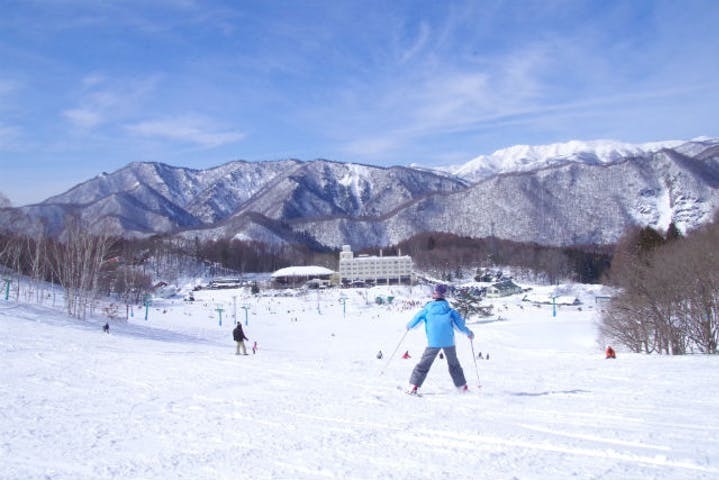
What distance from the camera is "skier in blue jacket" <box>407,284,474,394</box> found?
749cm

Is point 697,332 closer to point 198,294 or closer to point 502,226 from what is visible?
point 198,294

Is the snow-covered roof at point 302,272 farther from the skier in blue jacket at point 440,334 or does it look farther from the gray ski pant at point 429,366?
the gray ski pant at point 429,366

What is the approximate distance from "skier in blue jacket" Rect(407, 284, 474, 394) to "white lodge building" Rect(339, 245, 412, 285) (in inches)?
4149

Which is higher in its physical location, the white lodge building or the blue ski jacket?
the white lodge building

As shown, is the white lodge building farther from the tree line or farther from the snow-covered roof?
the tree line

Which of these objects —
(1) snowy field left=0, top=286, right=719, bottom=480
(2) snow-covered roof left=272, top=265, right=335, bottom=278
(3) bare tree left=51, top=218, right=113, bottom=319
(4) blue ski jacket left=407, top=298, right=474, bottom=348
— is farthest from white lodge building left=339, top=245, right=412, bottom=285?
(4) blue ski jacket left=407, top=298, right=474, bottom=348

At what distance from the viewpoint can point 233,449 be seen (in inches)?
177

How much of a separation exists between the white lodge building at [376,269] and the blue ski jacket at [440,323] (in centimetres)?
10538

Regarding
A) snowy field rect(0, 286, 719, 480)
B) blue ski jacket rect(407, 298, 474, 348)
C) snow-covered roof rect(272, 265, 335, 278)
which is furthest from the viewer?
snow-covered roof rect(272, 265, 335, 278)

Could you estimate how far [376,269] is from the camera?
117 metres

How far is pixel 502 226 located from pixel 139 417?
194557 mm

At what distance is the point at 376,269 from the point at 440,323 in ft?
359

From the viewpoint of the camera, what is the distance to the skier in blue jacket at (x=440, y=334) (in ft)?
24.6

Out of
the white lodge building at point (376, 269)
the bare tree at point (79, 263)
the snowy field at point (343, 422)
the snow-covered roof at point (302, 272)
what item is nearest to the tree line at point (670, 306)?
the snowy field at point (343, 422)
